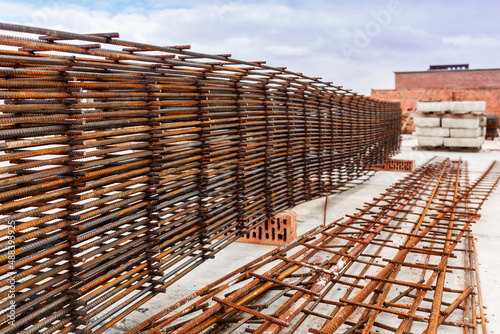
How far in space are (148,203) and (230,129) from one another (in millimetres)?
1493

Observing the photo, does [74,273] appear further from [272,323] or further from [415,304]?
[415,304]

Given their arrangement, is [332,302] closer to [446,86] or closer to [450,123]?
[450,123]

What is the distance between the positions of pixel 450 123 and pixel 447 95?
13896mm

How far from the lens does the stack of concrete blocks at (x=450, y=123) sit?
15000mm

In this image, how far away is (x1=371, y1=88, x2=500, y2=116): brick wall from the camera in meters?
27.0

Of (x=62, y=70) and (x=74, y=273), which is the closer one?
(x=62, y=70)

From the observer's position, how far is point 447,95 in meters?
27.8

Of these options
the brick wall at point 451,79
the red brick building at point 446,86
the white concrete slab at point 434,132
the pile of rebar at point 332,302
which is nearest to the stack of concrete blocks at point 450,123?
the white concrete slab at point 434,132

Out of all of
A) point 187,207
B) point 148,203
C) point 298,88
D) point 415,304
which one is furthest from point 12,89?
point 298,88

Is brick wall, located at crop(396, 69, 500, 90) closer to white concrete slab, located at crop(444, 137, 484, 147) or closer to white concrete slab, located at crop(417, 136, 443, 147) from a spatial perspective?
white concrete slab, located at crop(417, 136, 443, 147)

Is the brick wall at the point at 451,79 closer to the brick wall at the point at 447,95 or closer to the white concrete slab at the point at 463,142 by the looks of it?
the brick wall at the point at 447,95

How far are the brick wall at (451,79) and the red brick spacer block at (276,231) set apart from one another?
3248 centimetres

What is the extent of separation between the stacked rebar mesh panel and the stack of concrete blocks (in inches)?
463

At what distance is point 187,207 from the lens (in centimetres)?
370
